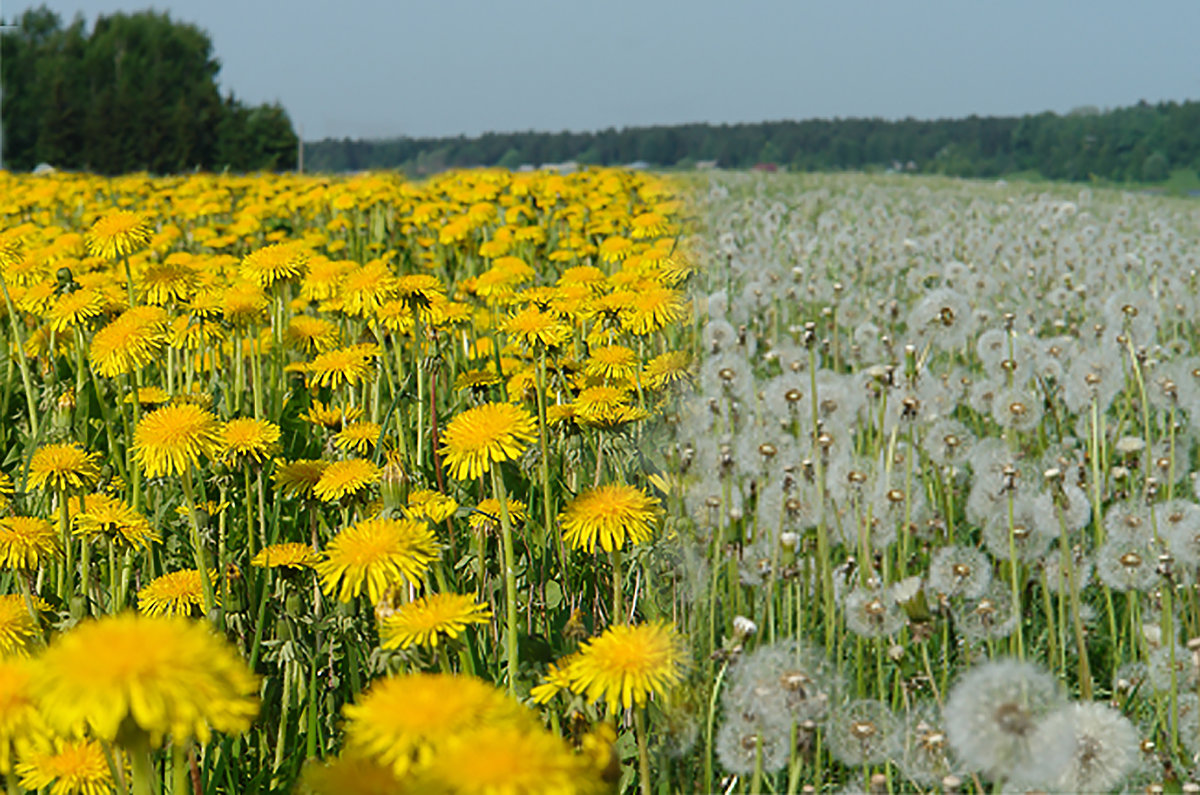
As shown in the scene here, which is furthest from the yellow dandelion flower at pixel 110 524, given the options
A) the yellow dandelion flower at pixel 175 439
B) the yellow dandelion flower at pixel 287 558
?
the yellow dandelion flower at pixel 287 558

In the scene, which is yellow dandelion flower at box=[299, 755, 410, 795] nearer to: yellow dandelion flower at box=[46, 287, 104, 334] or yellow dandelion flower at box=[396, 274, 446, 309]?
yellow dandelion flower at box=[396, 274, 446, 309]

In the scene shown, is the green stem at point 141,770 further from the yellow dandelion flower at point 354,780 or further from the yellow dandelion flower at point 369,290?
the yellow dandelion flower at point 369,290

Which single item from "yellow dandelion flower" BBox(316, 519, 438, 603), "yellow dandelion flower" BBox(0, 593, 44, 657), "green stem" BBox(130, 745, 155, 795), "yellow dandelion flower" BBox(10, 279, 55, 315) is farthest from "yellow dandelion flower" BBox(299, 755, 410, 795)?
"yellow dandelion flower" BBox(10, 279, 55, 315)

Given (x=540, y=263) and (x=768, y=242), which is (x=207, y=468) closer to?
(x=540, y=263)

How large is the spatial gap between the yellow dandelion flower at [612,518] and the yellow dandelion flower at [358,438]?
0.68 metres

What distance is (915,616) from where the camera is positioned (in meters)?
1.29

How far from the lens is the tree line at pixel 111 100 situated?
22984 mm

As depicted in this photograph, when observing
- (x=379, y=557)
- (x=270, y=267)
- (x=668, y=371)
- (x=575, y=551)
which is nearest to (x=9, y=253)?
(x=270, y=267)

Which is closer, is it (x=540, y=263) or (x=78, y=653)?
(x=78, y=653)

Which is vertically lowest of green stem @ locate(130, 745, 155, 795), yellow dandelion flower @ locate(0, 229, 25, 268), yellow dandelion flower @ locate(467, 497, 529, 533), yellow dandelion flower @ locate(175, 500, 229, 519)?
yellow dandelion flower @ locate(175, 500, 229, 519)

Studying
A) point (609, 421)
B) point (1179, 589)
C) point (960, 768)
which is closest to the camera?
point (960, 768)

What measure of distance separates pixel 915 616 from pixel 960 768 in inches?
7.9

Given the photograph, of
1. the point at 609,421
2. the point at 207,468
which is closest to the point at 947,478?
the point at 609,421

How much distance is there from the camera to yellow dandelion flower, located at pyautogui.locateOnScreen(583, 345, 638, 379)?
1.89 meters
